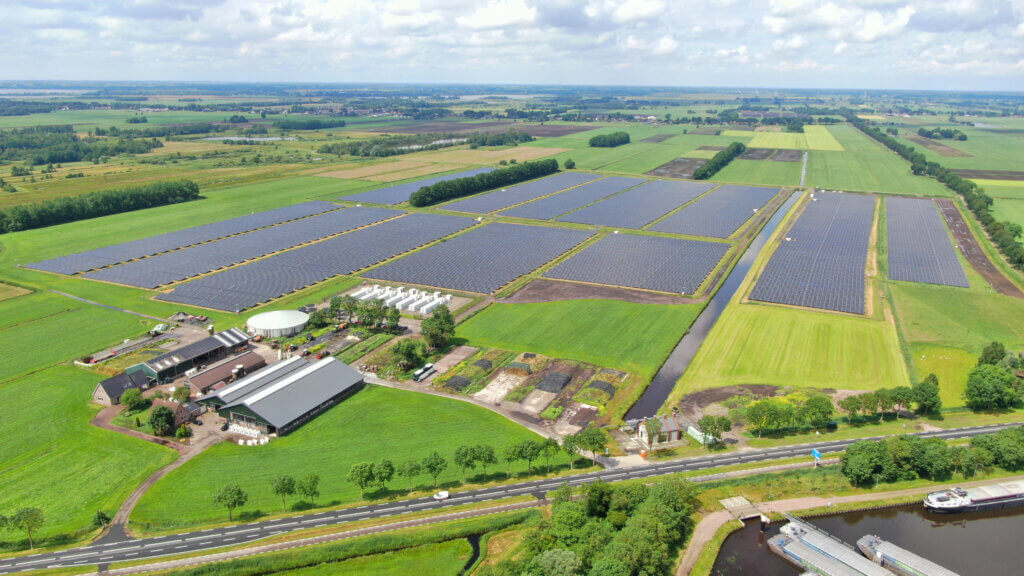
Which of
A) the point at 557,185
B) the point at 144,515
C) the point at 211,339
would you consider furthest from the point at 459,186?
the point at 144,515

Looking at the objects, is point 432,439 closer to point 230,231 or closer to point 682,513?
point 682,513

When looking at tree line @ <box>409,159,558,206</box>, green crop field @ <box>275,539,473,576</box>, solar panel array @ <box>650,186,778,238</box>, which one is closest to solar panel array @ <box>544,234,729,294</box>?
solar panel array @ <box>650,186,778,238</box>

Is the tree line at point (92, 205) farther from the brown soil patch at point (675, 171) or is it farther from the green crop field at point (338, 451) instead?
the brown soil patch at point (675, 171)

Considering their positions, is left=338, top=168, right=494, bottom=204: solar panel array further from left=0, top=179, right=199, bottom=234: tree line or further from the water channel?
the water channel

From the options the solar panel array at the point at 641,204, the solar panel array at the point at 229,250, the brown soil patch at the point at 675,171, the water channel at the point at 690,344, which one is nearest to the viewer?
the water channel at the point at 690,344

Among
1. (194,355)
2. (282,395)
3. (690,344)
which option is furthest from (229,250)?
(690,344)

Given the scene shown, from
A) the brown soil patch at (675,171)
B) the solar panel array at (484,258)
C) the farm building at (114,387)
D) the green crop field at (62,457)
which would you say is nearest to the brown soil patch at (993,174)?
the brown soil patch at (675,171)
